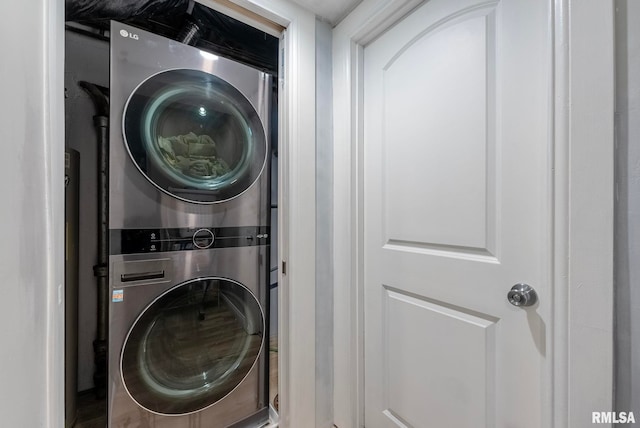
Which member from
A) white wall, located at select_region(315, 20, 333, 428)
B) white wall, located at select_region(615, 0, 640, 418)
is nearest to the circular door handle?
white wall, located at select_region(615, 0, 640, 418)

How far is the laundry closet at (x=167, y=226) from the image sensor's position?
946 millimetres

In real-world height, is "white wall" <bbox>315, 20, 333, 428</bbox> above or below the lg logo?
below

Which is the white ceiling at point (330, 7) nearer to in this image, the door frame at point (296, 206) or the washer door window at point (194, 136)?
the door frame at point (296, 206)

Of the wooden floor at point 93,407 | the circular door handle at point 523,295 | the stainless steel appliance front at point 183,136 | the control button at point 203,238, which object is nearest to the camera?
the circular door handle at point 523,295

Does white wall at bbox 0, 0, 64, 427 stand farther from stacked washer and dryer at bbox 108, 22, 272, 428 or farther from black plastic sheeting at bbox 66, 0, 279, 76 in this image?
black plastic sheeting at bbox 66, 0, 279, 76

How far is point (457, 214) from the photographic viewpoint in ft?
2.87

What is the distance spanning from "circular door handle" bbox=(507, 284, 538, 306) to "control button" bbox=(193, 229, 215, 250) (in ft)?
3.67

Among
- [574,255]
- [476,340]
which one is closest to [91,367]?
[476,340]

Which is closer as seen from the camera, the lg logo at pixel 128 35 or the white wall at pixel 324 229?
the lg logo at pixel 128 35

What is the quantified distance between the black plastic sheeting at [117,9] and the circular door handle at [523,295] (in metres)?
1.96

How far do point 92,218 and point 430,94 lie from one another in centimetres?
183

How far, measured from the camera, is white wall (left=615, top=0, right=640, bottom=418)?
1.68ft

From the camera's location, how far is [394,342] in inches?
42.8

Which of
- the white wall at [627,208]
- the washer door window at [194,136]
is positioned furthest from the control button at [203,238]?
the white wall at [627,208]
